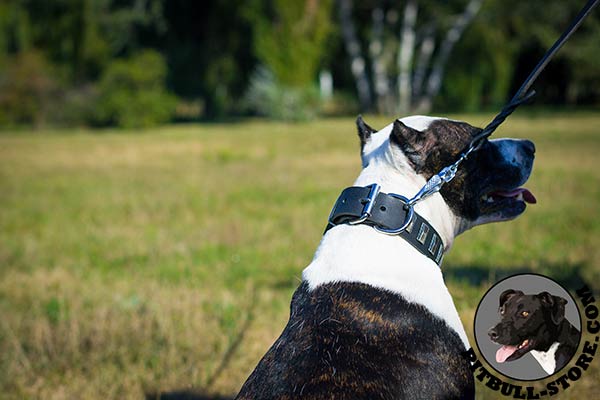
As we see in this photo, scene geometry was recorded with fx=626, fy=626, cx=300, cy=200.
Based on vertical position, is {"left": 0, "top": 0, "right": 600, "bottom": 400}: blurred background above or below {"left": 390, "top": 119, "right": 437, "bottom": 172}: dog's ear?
below

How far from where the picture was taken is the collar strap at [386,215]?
7.16ft

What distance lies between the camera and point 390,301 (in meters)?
2.08

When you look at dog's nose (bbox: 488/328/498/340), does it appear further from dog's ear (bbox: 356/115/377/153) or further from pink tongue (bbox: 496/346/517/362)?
dog's ear (bbox: 356/115/377/153)

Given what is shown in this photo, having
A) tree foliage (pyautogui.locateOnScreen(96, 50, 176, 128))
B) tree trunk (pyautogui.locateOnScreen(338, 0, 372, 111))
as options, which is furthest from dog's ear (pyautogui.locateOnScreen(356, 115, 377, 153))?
tree trunk (pyautogui.locateOnScreen(338, 0, 372, 111))

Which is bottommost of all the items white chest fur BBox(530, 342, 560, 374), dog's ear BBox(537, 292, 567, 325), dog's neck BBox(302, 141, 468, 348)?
white chest fur BBox(530, 342, 560, 374)

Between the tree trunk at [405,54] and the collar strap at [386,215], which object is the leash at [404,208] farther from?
the tree trunk at [405,54]

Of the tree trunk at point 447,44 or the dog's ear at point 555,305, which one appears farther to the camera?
the tree trunk at point 447,44

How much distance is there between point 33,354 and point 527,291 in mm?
3269

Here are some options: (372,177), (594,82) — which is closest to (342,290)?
(372,177)

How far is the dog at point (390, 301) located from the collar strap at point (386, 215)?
2 cm

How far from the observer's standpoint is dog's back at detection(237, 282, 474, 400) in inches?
75.0

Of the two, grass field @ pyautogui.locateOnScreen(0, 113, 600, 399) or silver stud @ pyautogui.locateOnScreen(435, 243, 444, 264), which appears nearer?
silver stud @ pyautogui.locateOnScreen(435, 243, 444, 264)

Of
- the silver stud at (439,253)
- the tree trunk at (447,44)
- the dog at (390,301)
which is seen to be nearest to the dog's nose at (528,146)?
the dog at (390,301)

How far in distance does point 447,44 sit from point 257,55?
29.0 feet
